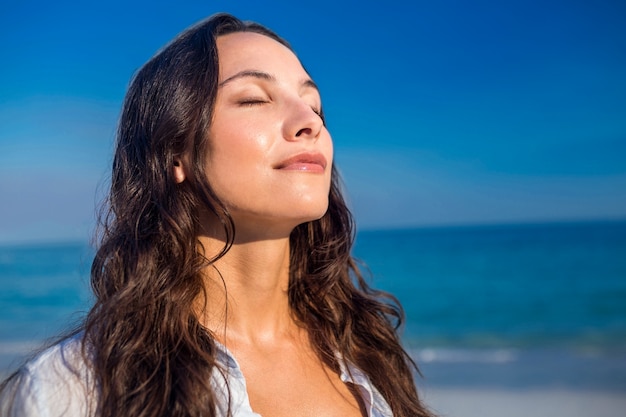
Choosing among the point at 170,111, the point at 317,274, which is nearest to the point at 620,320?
the point at 317,274

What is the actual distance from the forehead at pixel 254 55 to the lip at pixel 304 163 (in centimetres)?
38

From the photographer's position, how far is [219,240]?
Result: 230cm

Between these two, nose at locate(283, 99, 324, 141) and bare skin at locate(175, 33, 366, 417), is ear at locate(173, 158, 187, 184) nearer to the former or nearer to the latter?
bare skin at locate(175, 33, 366, 417)

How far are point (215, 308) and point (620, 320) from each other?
15313 mm

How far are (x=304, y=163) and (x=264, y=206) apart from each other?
8.9 inches

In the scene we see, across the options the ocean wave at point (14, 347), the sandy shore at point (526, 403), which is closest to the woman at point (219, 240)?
the sandy shore at point (526, 403)

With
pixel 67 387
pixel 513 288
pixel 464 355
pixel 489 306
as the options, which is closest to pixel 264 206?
pixel 67 387

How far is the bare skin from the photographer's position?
84.4 inches

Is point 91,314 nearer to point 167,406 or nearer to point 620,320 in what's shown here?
point 167,406

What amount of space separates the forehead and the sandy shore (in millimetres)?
5235

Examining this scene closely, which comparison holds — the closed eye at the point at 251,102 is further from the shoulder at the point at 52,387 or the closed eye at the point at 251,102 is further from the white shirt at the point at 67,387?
the shoulder at the point at 52,387

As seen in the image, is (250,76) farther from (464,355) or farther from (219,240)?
(464,355)

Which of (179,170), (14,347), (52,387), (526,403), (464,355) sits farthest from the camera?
(14,347)

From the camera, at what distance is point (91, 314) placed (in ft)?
6.63
